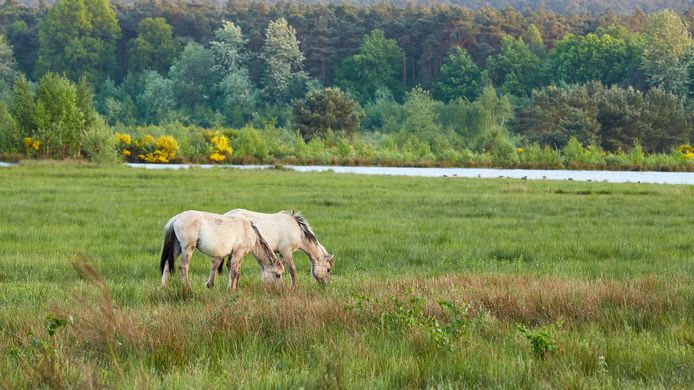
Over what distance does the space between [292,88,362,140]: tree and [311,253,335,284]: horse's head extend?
63.5 m

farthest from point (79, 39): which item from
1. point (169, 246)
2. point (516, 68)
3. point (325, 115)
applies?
point (169, 246)

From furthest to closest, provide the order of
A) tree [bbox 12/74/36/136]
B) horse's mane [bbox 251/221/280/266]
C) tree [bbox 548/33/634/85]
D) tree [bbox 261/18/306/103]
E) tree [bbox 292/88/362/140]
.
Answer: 1. tree [bbox 261/18/306/103]
2. tree [bbox 548/33/634/85]
3. tree [bbox 292/88/362/140]
4. tree [bbox 12/74/36/136]
5. horse's mane [bbox 251/221/280/266]

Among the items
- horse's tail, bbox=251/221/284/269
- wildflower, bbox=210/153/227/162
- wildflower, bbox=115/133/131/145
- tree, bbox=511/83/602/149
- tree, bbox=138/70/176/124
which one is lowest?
wildflower, bbox=210/153/227/162

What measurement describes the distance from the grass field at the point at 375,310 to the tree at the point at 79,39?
98.3m

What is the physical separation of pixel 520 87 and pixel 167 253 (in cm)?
9160

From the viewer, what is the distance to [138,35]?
383 ft

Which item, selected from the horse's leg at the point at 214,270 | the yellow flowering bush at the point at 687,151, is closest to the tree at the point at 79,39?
the yellow flowering bush at the point at 687,151

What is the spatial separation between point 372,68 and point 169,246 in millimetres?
99899

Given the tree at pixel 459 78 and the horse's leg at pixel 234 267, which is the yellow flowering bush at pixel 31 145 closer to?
the horse's leg at pixel 234 267

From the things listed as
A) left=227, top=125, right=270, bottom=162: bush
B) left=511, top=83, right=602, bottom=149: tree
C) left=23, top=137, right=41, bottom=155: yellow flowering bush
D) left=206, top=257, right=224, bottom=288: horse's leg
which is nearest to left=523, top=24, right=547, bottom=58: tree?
left=511, top=83, right=602, bottom=149: tree

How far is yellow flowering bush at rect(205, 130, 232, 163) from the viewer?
51.3 meters

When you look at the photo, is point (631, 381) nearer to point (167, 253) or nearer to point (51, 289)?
point (167, 253)

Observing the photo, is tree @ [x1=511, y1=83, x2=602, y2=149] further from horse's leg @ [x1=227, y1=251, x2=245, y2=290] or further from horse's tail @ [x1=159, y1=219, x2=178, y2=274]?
horse's tail @ [x1=159, y1=219, x2=178, y2=274]

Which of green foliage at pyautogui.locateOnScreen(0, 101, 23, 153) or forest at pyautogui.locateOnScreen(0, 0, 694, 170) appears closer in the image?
green foliage at pyautogui.locateOnScreen(0, 101, 23, 153)
